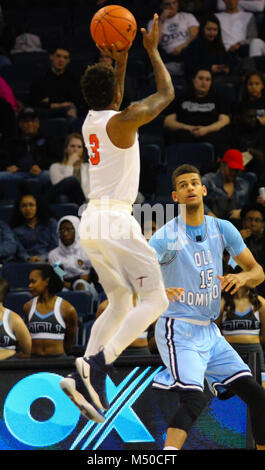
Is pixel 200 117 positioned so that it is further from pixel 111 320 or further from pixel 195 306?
pixel 111 320

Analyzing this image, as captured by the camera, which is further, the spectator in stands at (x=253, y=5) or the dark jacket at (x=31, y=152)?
the spectator in stands at (x=253, y=5)

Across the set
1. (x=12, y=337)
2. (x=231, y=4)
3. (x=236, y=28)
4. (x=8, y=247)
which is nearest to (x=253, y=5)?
(x=231, y=4)

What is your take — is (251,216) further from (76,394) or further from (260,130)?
(76,394)

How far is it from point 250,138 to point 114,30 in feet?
17.0

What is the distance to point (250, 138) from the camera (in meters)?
10.6

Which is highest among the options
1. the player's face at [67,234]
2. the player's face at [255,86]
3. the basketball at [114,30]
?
the basketball at [114,30]

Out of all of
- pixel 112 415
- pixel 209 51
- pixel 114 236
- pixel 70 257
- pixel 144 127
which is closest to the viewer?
pixel 114 236

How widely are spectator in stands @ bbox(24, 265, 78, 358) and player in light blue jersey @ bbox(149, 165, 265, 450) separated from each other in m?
2.48

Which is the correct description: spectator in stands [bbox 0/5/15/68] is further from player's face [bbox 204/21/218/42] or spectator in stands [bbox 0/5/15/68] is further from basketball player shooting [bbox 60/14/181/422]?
basketball player shooting [bbox 60/14/181/422]

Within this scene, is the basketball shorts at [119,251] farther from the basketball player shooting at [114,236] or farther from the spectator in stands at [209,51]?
the spectator in stands at [209,51]

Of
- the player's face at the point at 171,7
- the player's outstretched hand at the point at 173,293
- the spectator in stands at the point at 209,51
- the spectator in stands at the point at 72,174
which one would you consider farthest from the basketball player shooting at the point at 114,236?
the player's face at the point at 171,7

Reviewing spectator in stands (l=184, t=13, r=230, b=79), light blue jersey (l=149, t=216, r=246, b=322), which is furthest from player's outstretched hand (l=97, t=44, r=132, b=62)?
spectator in stands (l=184, t=13, r=230, b=79)

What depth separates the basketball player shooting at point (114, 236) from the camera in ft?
17.7

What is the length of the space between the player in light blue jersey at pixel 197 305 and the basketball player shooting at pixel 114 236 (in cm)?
42
